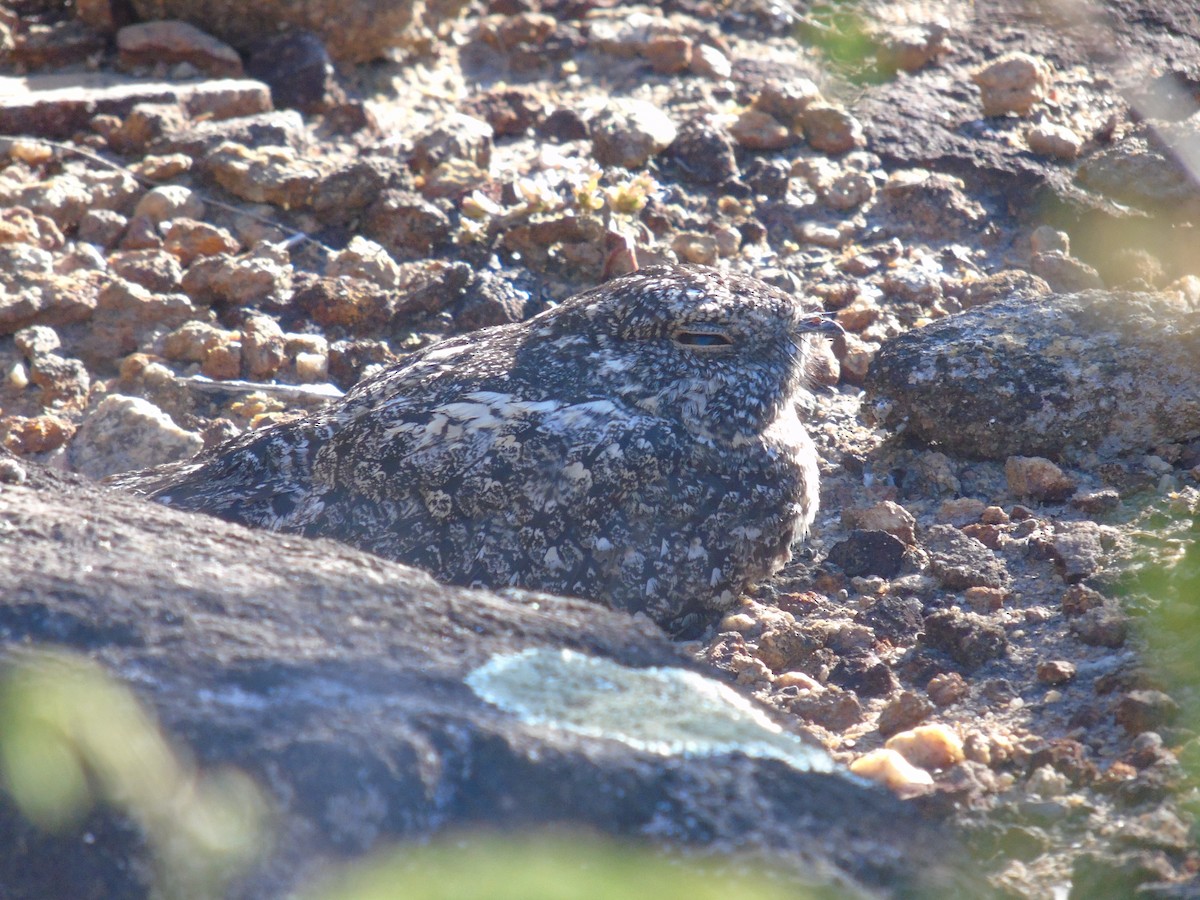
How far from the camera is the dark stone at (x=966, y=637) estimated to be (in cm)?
302

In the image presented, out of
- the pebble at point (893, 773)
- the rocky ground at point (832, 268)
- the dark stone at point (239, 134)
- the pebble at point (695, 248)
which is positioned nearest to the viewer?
the pebble at point (893, 773)

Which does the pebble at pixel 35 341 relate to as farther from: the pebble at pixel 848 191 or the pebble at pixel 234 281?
the pebble at pixel 848 191

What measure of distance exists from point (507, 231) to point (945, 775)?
335cm

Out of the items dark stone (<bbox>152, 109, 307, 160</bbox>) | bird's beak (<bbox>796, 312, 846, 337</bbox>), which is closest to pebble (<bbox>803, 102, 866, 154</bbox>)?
bird's beak (<bbox>796, 312, 846, 337</bbox>)

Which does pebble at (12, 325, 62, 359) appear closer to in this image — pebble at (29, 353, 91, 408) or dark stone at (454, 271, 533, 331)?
pebble at (29, 353, 91, 408)

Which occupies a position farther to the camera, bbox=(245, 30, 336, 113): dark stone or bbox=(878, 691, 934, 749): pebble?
bbox=(245, 30, 336, 113): dark stone

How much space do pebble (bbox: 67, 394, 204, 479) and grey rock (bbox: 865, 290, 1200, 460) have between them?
2.48 meters

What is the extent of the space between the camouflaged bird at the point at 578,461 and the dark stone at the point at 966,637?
563 mm

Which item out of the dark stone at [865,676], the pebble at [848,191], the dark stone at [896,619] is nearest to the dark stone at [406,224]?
the pebble at [848,191]

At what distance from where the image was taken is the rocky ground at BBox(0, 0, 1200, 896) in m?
2.88

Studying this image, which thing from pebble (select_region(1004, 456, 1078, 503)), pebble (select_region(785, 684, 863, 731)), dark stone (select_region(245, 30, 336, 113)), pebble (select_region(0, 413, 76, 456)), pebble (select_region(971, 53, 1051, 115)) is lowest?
pebble (select_region(0, 413, 76, 456))

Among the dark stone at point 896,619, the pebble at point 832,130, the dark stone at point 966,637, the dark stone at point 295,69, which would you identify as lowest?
the dark stone at point 896,619

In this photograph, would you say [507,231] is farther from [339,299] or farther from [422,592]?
[422,592]

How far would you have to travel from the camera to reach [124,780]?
1.74 meters
